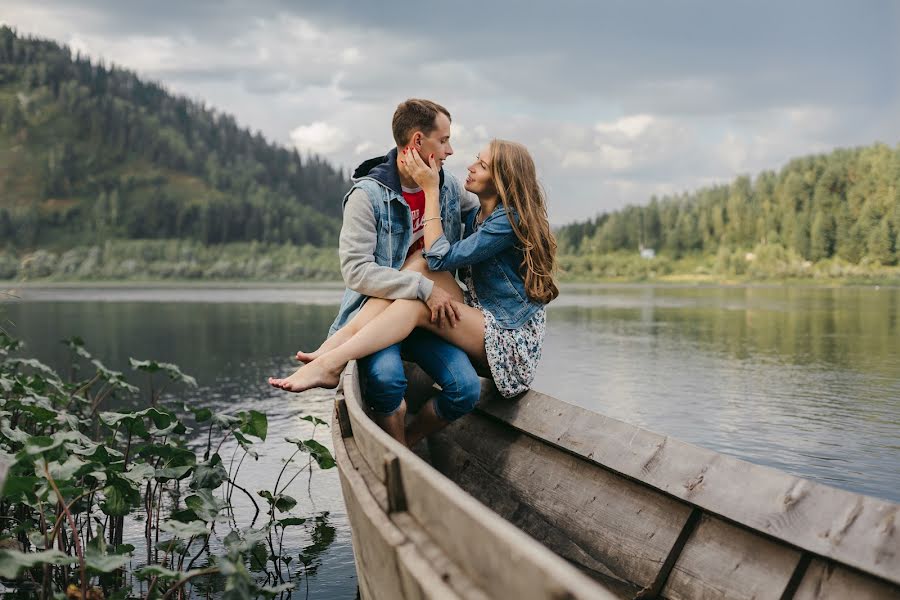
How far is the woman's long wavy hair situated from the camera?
4496mm

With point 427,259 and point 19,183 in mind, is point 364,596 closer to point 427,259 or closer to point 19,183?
point 427,259

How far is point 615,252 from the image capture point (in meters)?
153

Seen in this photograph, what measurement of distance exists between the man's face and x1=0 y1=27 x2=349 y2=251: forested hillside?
150300 mm

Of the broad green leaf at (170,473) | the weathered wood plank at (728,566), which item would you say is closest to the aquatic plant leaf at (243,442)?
the broad green leaf at (170,473)

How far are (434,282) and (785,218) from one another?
5731 inches

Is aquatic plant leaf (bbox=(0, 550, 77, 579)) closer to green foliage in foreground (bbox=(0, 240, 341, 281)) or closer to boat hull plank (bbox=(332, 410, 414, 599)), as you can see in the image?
boat hull plank (bbox=(332, 410, 414, 599))

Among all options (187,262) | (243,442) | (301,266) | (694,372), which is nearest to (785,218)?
(301,266)

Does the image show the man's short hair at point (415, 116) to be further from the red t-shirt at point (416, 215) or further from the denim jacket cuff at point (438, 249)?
the denim jacket cuff at point (438, 249)

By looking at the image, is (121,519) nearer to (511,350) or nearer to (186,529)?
(186,529)

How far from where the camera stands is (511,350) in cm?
470

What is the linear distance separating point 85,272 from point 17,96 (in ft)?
316

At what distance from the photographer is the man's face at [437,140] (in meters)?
4.63

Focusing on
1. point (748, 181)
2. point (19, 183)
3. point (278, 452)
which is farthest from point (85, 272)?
point (278, 452)

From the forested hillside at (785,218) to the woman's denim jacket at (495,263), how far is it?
12220 centimetres
